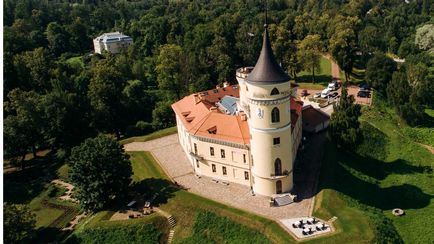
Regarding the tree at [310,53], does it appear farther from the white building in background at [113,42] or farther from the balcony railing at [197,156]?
the white building in background at [113,42]

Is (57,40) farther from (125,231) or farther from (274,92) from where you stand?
(274,92)

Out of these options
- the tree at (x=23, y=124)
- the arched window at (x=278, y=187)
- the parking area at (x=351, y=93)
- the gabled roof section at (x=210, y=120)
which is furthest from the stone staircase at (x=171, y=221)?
the parking area at (x=351, y=93)

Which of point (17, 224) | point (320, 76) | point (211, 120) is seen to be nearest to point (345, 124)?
point (211, 120)

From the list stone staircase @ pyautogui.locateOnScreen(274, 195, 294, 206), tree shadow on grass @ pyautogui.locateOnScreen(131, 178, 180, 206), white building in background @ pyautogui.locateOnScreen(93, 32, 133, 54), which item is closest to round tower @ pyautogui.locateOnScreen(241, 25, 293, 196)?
stone staircase @ pyautogui.locateOnScreen(274, 195, 294, 206)

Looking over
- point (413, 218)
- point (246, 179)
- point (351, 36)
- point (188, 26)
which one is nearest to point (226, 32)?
point (188, 26)

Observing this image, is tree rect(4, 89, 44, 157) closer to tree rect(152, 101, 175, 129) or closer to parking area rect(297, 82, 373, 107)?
tree rect(152, 101, 175, 129)

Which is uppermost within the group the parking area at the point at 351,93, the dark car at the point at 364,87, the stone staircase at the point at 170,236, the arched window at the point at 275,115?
the arched window at the point at 275,115

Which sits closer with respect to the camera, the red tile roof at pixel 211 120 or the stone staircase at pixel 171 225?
the stone staircase at pixel 171 225
